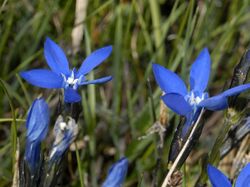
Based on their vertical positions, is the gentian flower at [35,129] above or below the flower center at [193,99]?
above

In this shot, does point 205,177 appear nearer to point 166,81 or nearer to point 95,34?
point 166,81

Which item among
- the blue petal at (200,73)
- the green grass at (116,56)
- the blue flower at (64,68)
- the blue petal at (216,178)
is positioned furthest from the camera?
the green grass at (116,56)

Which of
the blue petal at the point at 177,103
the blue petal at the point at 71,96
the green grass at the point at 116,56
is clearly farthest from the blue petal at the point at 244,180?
the green grass at the point at 116,56

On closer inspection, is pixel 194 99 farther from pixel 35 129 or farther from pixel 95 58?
pixel 35 129

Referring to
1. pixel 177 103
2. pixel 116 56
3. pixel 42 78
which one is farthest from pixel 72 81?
pixel 116 56

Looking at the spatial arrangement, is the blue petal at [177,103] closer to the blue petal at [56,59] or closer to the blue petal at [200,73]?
the blue petal at [200,73]

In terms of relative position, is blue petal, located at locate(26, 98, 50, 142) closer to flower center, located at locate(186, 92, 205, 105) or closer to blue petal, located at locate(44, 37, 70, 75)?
blue petal, located at locate(44, 37, 70, 75)
